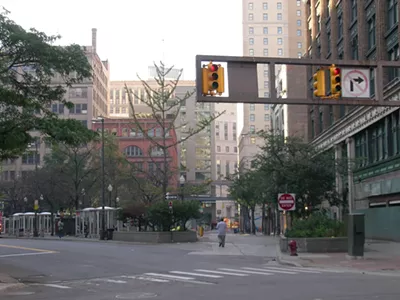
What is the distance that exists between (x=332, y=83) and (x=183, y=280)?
7.07 m

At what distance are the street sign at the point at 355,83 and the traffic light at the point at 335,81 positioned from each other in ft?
1.60

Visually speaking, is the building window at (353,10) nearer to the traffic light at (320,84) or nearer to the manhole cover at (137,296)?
the traffic light at (320,84)

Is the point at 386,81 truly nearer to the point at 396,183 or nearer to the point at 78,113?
the point at 396,183

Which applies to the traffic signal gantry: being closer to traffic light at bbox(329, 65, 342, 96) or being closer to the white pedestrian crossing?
traffic light at bbox(329, 65, 342, 96)

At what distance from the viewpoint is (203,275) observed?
56.6ft

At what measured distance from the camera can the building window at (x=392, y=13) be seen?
114 ft

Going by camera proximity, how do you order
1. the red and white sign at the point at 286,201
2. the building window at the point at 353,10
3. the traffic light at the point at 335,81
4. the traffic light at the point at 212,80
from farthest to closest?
the building window at the point at 353,10
the red and white sign at the point at 286,201
the traffic light at the point at 335,81
the traffic light at the point at 212,80

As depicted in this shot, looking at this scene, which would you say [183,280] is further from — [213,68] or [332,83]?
[332,83]

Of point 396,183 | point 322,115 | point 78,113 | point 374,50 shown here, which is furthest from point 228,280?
point 78,113

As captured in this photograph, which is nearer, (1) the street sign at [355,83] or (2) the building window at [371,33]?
(1) the street sign at [355,83]

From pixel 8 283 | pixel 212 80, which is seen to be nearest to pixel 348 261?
pixel 212 80

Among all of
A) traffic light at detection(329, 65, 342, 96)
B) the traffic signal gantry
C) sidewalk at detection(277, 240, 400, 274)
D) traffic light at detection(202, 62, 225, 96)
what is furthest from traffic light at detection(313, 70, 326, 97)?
sidewalk at detection(277, 240, 400, 274)

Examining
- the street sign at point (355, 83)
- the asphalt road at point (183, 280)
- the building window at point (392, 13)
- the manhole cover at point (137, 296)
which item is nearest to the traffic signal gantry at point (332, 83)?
the street sign at point (355, 83)

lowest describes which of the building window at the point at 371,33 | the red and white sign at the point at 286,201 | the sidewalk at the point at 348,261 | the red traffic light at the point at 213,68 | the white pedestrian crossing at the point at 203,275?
the sidewalk at the point at 348,261
